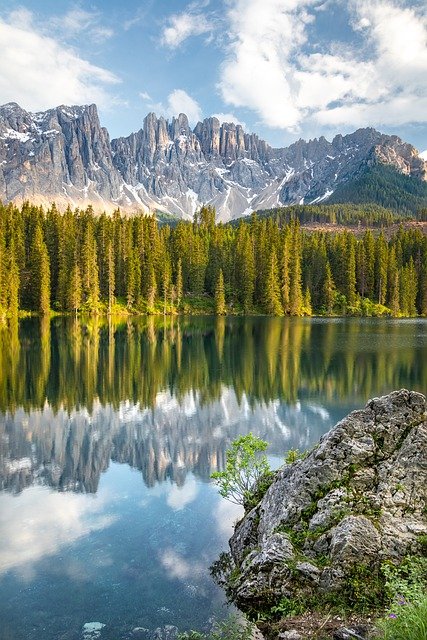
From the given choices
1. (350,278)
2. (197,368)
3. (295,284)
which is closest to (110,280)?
(295,284)

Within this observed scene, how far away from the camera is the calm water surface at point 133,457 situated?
10.3 metres

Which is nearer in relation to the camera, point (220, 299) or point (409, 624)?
point (409, 624)

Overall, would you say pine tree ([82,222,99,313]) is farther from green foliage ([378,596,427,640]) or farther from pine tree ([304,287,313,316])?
green foliage ([378,596,427,640])

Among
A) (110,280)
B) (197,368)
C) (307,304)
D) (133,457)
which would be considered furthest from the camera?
(307,304)

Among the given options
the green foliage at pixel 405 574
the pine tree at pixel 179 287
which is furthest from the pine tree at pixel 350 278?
the green foliage at pixel 405 574

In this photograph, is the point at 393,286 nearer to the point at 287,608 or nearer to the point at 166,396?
the point at 166,396

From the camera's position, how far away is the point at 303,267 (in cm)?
13000

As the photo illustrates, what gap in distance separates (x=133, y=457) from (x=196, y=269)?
10311 centimetres

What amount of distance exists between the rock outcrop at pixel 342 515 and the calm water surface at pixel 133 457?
4.61 feet

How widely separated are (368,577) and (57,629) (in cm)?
587

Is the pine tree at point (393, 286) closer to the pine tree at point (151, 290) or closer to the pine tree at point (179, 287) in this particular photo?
the pine tree at point (179, 287)

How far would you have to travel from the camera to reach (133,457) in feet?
64.1

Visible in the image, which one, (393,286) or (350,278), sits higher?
(350,278)

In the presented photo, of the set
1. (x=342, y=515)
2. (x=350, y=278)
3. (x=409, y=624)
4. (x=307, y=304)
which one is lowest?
(x=342, y=515)
